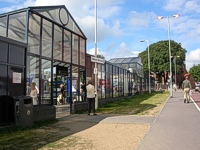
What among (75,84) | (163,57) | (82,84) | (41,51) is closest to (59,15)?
(41,51)

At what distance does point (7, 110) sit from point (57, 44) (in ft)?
15.1

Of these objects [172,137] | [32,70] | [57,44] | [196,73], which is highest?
[196,73]

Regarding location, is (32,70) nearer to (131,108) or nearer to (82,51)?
(82,51)

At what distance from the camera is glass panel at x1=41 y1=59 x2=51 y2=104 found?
35.4 ft

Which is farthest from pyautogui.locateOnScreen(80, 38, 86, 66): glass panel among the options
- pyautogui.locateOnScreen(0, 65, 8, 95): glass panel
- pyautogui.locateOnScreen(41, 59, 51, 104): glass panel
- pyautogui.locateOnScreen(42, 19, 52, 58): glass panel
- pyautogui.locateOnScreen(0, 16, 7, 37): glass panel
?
pyautogui.locateOnScreen(0, 65, 8, 95): glass panel

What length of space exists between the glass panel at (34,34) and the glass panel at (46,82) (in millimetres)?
724

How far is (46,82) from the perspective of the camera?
11.2m

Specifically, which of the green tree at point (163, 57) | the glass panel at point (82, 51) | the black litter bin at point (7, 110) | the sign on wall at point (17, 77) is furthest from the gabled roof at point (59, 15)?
the green tree at point (163, 57)

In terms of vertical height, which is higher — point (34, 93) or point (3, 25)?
point (3, 25)

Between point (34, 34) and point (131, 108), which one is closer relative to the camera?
point (34, 34)

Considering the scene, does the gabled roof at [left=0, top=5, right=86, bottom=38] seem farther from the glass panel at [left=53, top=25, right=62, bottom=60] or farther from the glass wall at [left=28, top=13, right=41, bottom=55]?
the glass panel at [left=53, top=25, right=62, bottom=60]

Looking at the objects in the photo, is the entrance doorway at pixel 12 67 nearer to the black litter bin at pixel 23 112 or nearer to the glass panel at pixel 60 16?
the black litter bin at pixel 23 112

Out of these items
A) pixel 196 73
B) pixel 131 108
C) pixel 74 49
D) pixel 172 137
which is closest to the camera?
pixel 172 137

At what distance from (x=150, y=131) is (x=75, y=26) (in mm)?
8461
